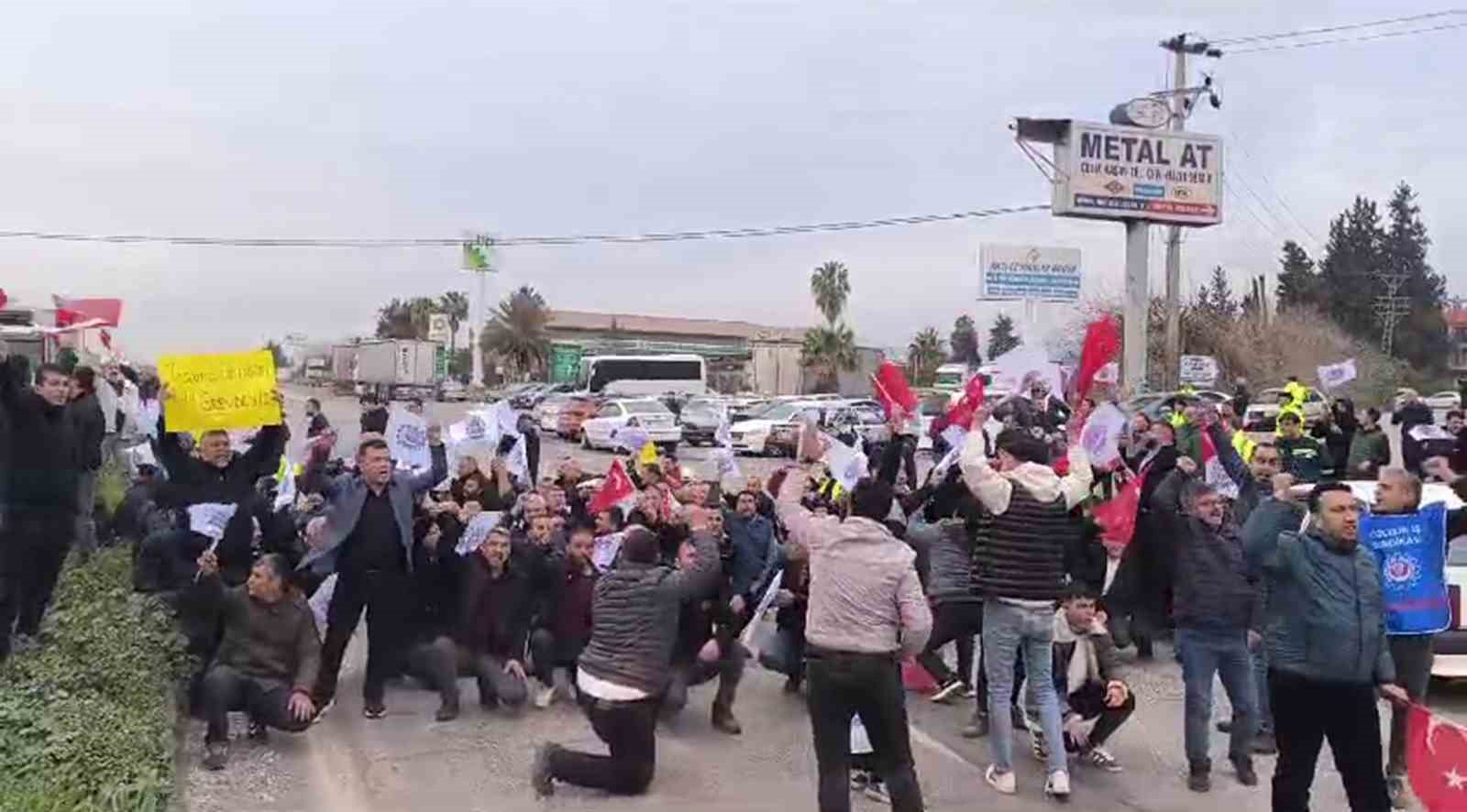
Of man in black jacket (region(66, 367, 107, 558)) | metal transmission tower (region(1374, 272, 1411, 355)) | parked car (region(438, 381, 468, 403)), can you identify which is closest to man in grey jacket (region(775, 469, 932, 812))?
man in black jacket (region(66, 367, 107, 558))

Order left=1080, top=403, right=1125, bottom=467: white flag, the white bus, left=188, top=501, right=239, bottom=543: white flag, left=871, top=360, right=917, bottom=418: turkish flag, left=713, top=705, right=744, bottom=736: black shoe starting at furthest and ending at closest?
1. the white bus
2. left=871, top=360, right=917, bottom=418: turkish flag
3. left=1080, top=403, right=1125, bottom=467: white flag
4. left=713, top=705, right=744, bottom=736: black shoe
5. left=188, top=501, right=239, bottom=543: white flag

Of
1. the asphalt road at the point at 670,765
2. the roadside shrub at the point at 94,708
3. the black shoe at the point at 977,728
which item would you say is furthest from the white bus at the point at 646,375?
the black shoe at the point at 977,728

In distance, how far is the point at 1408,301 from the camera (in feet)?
285

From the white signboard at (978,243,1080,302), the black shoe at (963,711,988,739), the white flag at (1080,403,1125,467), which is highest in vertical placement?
the white signboard at (978,243,1080,302)

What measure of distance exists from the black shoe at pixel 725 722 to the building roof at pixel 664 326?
103 m

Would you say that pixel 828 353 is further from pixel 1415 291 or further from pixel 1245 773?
pixel 1245 773

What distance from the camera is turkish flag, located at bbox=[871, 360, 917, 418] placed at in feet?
32.1

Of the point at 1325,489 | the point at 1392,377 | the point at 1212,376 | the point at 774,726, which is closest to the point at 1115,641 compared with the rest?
the point at 774,726

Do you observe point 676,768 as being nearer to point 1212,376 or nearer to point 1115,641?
point 1115,641

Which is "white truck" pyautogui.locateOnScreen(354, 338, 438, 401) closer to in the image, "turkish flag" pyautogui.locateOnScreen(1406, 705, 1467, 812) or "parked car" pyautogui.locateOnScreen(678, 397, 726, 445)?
"parked car" pyautogui.locateOnScreen(678, 397, 726, 445)

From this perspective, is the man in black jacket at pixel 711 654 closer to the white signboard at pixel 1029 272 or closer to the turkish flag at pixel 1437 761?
the turkish flag at pixel 1437 761

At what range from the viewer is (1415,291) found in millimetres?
90062

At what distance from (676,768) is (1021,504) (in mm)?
2353

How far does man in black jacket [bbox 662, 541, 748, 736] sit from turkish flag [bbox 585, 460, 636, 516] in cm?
189
